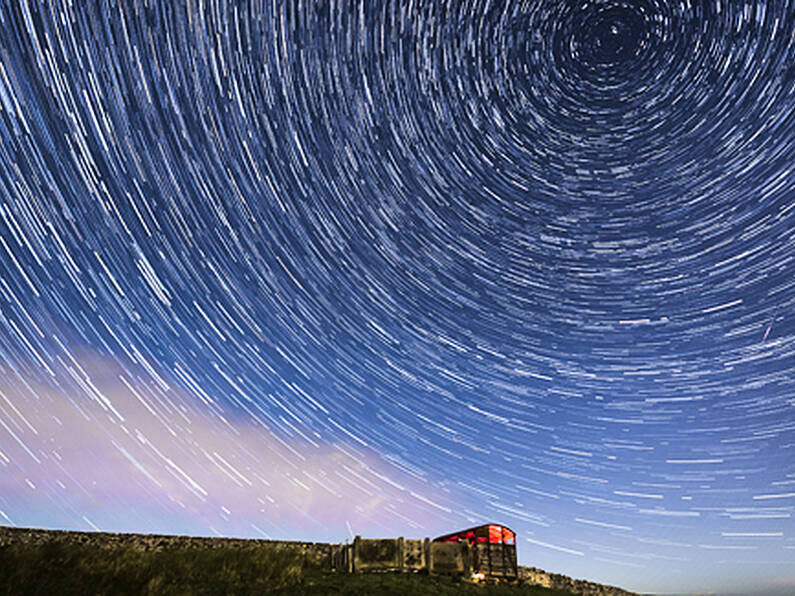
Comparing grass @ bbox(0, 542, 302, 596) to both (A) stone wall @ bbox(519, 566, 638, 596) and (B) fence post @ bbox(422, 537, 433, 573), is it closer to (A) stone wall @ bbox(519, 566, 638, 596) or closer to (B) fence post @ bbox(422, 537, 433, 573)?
(B) fence post @ bbox(422, 537, 433, 573)

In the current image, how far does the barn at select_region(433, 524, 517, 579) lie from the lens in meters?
18.7

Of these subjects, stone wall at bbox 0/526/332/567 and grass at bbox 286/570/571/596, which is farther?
stone wall at bbox 0/526/332/567

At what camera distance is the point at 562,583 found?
22.5 metres

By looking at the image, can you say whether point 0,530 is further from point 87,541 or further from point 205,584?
point 205,584

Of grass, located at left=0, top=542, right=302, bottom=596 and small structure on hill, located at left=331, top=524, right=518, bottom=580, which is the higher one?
small structure on hill, located at left=331, top=524, right=518, bottom=580

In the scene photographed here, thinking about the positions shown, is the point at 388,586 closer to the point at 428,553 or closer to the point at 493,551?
the point at 428,553

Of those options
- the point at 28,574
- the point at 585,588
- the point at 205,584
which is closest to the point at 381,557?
the point at 205,584

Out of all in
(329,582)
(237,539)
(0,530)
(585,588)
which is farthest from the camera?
(585,588)

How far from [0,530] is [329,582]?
10.2 m

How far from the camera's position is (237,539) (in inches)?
739

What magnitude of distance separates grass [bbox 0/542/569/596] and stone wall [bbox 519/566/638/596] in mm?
5332

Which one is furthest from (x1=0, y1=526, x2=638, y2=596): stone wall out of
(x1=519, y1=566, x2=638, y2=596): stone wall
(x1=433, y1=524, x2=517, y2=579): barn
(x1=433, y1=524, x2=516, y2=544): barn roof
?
(x1=519, y1=566, x2=638, y2=596): stone wall

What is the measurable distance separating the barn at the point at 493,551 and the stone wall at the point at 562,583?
122 centimetres

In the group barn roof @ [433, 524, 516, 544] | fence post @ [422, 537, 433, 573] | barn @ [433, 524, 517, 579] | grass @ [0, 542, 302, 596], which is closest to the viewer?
grass @ [0, 542, 302, 596]
